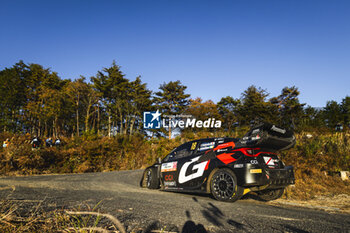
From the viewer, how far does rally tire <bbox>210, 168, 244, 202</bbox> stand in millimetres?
4562

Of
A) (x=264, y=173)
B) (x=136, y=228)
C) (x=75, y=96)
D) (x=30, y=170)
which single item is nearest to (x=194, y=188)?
(x=264, y=173)

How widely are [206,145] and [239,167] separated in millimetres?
1274

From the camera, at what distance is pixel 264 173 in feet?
14.9

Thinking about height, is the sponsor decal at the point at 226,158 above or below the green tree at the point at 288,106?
below

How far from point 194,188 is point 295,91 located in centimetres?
5063

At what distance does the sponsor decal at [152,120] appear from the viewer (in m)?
47.4

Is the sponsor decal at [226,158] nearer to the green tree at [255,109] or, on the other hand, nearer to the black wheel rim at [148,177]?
the black wheel rim at [148,177]

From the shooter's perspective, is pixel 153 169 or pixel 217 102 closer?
pixel 153 169

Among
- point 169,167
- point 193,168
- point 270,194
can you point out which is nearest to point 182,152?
point 169,167

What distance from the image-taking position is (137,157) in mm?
15258

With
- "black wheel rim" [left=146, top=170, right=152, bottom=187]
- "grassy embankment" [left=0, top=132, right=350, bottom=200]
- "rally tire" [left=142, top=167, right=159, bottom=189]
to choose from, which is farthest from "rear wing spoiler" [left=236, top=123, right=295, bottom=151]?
"black wheel rim" [left=146, top=170, right=152, bottom=187]

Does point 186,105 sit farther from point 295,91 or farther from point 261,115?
point 295,91

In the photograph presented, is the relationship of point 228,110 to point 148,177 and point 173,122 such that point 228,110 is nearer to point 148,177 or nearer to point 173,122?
point 173,122

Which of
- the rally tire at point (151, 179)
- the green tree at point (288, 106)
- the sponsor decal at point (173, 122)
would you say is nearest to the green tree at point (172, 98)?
the sponsor decal at point (173, 122)
